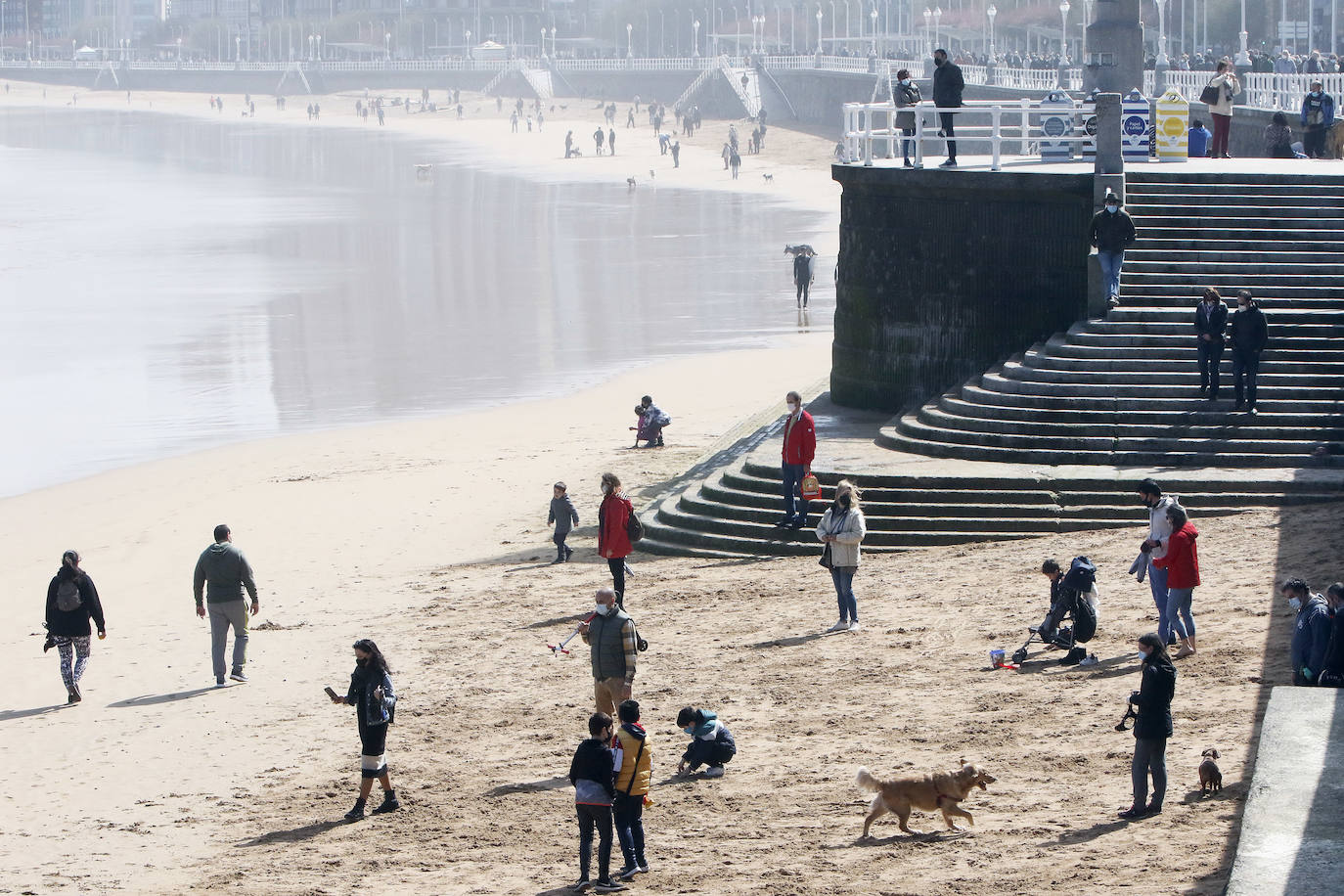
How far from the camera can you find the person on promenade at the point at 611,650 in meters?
12.1

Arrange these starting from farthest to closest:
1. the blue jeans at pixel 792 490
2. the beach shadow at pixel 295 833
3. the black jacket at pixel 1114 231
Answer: the black jacket at pixel 1114 231, the blue jeans at pixel 792 490, the beach shadow at pixel 295 833

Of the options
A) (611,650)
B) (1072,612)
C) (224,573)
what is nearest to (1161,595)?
(1072,612)

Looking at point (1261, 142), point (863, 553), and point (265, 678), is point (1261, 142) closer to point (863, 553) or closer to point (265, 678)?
point (863, 553)

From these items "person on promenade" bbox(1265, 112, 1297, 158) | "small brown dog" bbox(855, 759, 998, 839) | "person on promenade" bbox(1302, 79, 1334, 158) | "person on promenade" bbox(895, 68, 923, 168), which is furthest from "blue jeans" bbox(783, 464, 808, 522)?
"person on promenade" bbox(1302, 79, 1334, 158)

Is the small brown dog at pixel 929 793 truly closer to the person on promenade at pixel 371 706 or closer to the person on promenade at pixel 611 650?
the person on promenade at pixel 611 650

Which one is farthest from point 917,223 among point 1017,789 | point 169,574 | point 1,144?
point 1,144

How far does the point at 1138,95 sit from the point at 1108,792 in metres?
15.6

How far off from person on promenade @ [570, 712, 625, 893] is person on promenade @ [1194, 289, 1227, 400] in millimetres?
9592

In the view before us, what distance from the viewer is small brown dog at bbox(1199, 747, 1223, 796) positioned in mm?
9812

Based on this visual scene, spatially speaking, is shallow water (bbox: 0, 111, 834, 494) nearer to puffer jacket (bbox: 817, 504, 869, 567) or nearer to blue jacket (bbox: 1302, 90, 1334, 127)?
blue jacket (bbox: 1302, 90, 1334, 127)

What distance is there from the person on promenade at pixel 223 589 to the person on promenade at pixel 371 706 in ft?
11.8

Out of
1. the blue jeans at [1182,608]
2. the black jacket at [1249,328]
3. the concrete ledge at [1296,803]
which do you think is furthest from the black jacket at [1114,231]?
the concrete ledge at [1296,803]

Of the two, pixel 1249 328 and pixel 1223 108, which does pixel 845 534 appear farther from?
pixel 1223 108

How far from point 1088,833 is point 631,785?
2391 millimetres
